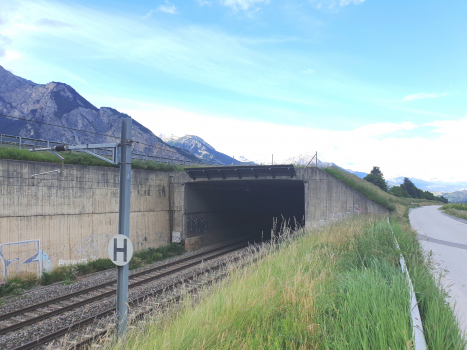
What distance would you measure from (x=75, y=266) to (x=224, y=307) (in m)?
14.7

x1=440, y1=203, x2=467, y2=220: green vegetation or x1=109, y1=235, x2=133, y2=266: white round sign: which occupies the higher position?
x1=109, y1=235, x2=133, y2=266: white round sign

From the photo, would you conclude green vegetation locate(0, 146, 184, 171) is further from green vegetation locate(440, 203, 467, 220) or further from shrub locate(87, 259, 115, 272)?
green vegetation locate(440, 203, 467, 220)

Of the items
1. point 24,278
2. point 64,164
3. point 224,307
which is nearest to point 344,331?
point 224,307

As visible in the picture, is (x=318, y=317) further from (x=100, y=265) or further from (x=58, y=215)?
(x=100, y=265)

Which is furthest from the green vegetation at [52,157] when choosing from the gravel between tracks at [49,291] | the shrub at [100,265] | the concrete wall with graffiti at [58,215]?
the gravel between tracks at [49,291]

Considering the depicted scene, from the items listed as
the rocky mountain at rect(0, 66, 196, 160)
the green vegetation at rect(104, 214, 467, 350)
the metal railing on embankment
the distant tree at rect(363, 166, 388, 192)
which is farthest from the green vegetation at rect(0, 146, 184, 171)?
the rocky mountain at rect(0, 66, 196, 160)

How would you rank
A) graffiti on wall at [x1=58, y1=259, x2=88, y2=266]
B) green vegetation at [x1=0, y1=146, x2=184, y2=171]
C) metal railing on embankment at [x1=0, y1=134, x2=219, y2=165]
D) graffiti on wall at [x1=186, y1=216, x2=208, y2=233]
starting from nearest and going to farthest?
green vegetation at [x1=0, y1=146, x2=184, y2=171] < graffiti on wall at [x1=58, y1=259, x2=88, y2=266] < metal railing on embankment at [x1=0, y1=134, x2=219, y2=165] < graffiti on wall at [x1=186, y1=216, x2=208, y2=233]

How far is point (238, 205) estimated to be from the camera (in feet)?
111

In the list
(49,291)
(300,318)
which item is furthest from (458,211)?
(49,291)

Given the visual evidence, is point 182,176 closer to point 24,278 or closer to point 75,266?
point 75,266

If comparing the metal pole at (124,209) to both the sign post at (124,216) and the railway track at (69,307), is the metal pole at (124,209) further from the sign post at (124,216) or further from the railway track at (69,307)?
the railway track at (69,307)

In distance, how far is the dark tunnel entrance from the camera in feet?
84.0

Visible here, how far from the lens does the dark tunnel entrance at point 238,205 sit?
25594mm

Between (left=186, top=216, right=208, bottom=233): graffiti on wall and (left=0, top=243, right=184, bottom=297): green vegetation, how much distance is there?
3445mm
